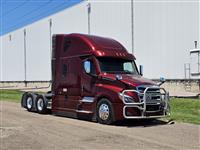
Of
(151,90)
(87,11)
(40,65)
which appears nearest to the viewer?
(151,90)

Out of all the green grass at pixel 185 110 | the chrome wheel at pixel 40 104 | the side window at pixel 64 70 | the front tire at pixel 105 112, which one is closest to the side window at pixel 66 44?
the side window at pixel 64 70

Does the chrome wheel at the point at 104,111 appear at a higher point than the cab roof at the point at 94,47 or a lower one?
lower

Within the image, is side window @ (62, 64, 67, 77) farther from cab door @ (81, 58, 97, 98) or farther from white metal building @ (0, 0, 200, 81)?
white metal building @ (0, 0, 200, 81)

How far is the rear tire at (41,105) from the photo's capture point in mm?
18125

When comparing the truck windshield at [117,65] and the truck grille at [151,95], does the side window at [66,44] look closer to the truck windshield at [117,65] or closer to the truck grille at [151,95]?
the truck windshield at [117,65]

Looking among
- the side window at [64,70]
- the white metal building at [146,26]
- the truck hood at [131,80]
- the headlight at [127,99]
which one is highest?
the white metal building at [146,26]

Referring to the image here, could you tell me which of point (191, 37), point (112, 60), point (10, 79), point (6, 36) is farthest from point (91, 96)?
point (6, 36)

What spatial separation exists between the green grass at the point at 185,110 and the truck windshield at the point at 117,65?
2.37 m

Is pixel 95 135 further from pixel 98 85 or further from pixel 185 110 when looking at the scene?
pixel 185 110

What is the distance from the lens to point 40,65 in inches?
2576

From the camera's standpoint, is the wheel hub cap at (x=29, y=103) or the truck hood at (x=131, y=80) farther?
the wheel hub cap at (x=29, y=103)

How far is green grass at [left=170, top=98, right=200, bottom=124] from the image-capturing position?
1563cm

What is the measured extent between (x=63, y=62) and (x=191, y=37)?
68.9 feet

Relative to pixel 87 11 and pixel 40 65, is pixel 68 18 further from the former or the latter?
pixel 40 65
